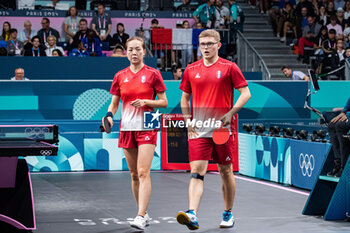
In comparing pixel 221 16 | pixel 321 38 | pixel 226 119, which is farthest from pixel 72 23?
pixel 226 119

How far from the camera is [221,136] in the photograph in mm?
7574

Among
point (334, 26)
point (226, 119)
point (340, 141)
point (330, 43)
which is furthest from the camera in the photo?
point (334, 26)

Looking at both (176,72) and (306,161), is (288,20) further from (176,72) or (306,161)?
(306,161)

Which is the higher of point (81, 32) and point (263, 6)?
point (263, 6)

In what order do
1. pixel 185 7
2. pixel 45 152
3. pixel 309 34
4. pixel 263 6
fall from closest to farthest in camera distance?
pixel 45 152 → pixel 309 34 → pixel 185 7 → pixel 263 6

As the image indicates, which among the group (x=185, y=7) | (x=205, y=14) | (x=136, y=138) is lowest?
(x=136, y=138)

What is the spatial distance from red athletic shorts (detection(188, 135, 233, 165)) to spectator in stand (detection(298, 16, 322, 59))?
15.3 metres

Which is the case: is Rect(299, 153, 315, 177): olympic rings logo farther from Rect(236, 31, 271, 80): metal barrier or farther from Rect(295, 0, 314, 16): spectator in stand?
Rect(295, 0, 314, 16): spectator in stand

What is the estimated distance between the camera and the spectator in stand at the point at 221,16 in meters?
20.8

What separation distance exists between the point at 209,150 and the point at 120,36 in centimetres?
1280

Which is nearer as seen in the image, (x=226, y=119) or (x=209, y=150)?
(x=226, y=119)

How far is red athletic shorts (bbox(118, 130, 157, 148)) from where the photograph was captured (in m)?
7.96

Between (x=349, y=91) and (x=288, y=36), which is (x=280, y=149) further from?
(x=288, y=36)

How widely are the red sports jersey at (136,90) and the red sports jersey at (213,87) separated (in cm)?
62
